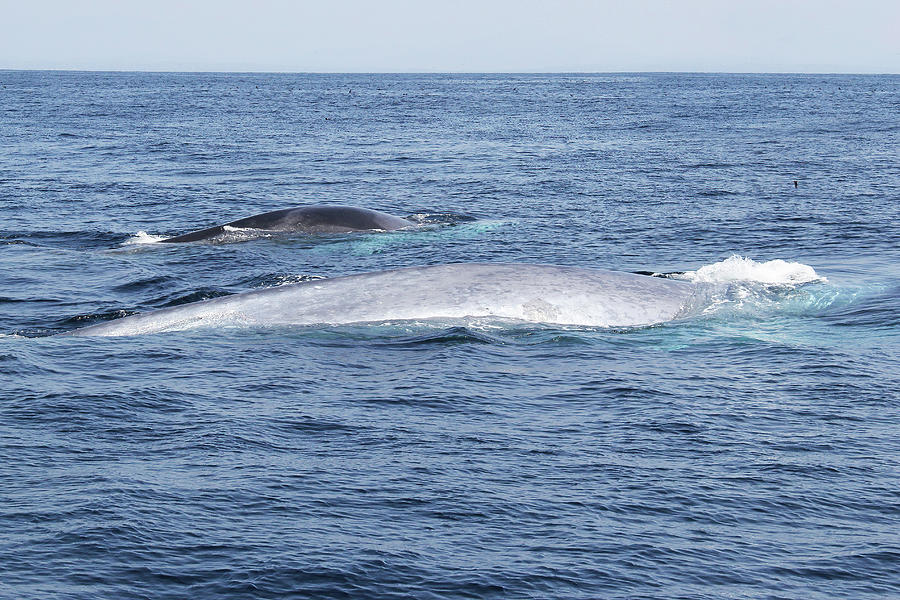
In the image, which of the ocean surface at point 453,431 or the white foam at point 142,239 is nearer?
the ocean surface at point 453,431

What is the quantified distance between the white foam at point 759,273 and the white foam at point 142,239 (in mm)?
11331

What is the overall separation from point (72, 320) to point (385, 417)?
23.0 feet

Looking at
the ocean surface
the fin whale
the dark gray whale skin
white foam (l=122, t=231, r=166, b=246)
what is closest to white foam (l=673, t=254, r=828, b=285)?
the ocean surface

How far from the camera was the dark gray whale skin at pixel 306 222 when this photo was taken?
23.4 metres

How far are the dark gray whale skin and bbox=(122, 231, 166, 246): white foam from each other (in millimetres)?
989

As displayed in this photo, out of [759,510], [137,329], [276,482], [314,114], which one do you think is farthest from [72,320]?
[314,114]

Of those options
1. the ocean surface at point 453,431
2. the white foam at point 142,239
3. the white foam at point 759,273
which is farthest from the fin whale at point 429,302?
the white foam at point 142,239

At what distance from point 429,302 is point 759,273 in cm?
620

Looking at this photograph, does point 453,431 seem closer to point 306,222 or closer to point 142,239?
point 306,222

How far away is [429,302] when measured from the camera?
1398 centimetres

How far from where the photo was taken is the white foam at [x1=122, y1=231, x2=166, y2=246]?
78.8 ft

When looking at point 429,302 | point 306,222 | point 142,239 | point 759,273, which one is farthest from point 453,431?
point 142,239

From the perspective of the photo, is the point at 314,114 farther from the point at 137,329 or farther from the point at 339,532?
the point at 339,532

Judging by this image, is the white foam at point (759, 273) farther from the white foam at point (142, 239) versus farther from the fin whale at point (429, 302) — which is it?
the white foam at point (142, 239)
